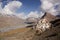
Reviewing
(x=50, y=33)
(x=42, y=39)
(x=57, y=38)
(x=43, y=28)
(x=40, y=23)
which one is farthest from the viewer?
(x=40, y=23)

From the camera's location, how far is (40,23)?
36906 mm

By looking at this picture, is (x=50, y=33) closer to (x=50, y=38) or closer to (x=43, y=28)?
(x=50, y=38)

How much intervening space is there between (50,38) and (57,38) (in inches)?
48.1

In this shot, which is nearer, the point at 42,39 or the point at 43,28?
the point at 42,39

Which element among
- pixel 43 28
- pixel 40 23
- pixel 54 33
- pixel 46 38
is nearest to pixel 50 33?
pixel 54 33

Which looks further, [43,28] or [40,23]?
[40,23]

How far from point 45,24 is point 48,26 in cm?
91

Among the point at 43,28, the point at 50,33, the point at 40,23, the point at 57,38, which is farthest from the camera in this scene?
the point at 40,23

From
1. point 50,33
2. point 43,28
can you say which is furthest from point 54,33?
point 43,28

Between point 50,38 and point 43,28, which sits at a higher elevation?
point 43,28

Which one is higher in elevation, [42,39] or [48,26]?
[48,26]

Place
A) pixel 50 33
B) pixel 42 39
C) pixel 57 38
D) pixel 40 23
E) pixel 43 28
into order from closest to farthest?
pixel 57 38
pixel 42 39
pixel 50 33
pixel 43 28
pixel 40 23

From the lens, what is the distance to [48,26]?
1387 inches

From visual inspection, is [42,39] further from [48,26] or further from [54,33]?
[48,26]
